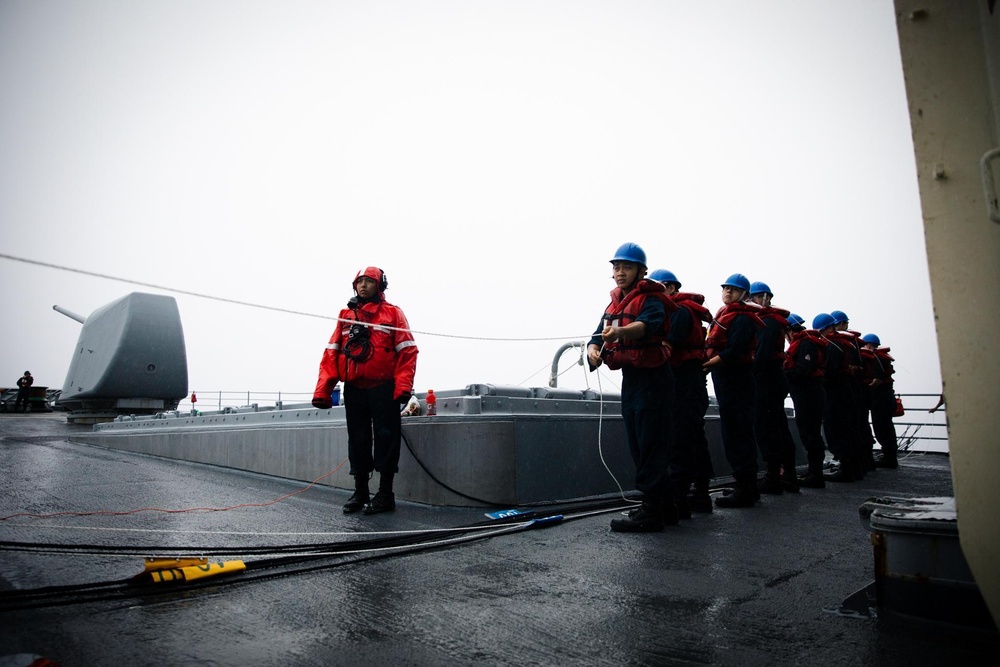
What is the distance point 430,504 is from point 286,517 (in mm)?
1178

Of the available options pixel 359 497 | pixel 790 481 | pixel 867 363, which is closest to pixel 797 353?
pixel 790 481

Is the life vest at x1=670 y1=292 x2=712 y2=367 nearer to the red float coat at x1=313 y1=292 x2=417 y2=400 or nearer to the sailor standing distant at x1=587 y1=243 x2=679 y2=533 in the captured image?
the sailor standing distant at x1=587 y1=243 x2=679 y2=533

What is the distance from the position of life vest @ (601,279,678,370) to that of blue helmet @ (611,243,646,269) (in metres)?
0.22

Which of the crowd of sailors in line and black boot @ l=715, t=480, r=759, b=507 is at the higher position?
the crowd of sailors in line

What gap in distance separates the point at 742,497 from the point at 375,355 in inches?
130

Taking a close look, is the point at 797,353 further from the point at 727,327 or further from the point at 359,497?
the point at 359,497

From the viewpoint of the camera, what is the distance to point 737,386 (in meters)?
5.30

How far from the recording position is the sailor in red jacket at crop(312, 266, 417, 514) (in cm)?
478

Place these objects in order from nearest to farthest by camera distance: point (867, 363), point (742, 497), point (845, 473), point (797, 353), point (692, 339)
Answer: point (692, 339)
point (742, 497)
point (797, 353)
point (845, 473)
point (867, 363)

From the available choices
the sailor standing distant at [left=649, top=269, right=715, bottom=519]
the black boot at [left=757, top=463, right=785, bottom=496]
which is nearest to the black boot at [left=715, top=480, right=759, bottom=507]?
the sailor standing distant at [left=649, top=269, right=715, bottom=519]

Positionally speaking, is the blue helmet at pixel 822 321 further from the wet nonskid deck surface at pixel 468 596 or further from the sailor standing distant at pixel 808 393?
the wet nonskid deck surface at pixel 468 596

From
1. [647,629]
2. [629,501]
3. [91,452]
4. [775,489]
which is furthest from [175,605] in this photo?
[91,452]

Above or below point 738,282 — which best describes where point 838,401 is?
below

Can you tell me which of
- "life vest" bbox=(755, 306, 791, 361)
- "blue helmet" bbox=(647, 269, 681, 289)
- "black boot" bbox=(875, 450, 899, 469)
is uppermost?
"blue helmet" bbox=(647, 269, 681, 289)
